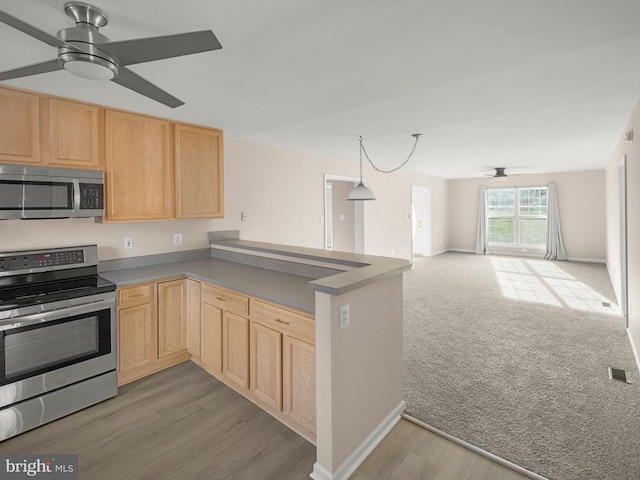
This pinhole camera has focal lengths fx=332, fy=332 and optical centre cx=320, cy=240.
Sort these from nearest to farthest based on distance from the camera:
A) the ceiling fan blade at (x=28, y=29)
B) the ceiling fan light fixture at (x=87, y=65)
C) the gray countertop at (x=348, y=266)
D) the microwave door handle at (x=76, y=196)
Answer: the ceiling fan blade at (x=28, y=29) → the ceiling fan light fixture at (x=87, y=65) → the gray countertop at (x=348, y=266) → the microwave door handle at (x=76, y=196)

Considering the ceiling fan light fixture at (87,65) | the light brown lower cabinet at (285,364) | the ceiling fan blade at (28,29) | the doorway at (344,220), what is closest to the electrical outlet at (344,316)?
the light brown lower cabinet at (285,364)

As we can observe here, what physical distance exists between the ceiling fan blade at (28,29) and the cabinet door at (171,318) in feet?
6.74

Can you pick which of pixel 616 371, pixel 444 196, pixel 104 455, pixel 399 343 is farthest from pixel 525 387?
pixel 444 196

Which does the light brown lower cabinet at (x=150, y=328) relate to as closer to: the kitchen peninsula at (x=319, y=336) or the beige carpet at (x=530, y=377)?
the kitchen peninsula at (x=319, y=336)

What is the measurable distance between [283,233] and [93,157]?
2531mm

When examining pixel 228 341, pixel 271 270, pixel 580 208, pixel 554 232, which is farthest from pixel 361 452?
pixel 580 208

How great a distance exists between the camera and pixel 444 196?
1039 cm

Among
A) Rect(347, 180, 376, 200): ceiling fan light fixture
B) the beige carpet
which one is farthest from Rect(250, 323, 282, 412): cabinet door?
Rect(347, 180, 376, 200): ceiling fan light fixture

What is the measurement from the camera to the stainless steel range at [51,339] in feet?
7.07

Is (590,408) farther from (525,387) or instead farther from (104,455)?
(104,455)

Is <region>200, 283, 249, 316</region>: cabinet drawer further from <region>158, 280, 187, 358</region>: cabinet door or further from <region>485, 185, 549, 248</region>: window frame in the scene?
<region>485, 185, 549, 248</region>: window frame

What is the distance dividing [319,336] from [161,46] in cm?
153

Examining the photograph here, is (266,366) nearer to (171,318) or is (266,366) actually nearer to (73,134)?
(171,318)
